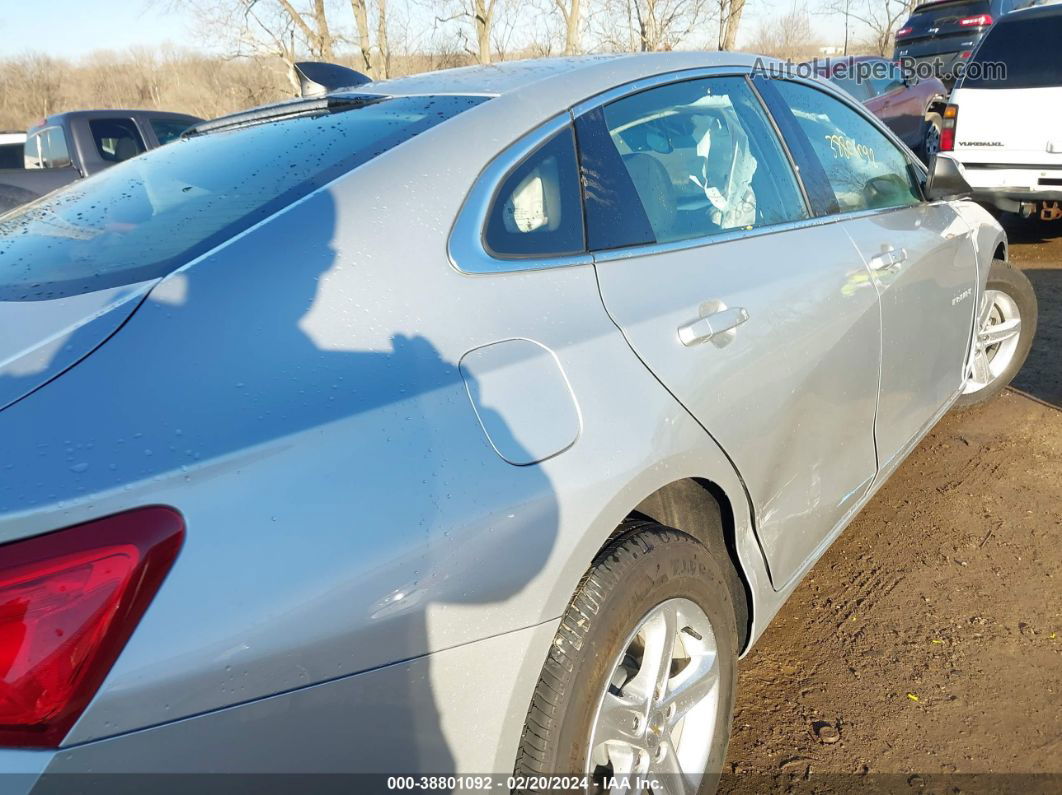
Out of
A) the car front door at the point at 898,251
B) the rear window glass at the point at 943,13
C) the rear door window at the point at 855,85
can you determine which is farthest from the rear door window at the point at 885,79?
the car front door at the point at 898,251

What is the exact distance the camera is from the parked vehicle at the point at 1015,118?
21.8ft

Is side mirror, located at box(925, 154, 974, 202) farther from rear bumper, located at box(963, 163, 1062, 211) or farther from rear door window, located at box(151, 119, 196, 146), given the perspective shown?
rear door window, located at box(151, 119, 196, 146)

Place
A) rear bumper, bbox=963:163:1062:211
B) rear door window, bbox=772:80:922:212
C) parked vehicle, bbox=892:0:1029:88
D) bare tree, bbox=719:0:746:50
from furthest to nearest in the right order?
bare tree, bbox=719:0:746:50 < parked vehicle, bbox=892:0:1029:88 < rear bumper, bbox=963:163:1062:211 < rear door window, bbox=772:80:922:212

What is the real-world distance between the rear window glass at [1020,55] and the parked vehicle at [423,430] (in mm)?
5801

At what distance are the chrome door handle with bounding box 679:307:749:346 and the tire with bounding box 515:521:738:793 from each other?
1.36 feet

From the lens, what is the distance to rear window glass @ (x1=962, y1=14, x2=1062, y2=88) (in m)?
6.82

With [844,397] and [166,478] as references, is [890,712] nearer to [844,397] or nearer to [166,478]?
[844,397]

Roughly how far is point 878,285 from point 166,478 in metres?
2.18

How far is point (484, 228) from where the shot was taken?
1628 millimetres

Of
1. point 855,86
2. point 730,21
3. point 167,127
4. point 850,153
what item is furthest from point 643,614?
point 730,21

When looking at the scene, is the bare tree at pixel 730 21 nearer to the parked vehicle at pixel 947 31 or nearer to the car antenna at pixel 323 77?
the parked vehicle at pixel 947 31

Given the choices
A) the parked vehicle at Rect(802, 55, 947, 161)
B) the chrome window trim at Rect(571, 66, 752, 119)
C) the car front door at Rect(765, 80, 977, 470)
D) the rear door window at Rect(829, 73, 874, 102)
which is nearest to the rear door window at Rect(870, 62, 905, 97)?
the parked vehicle at Rect(802, 55, 947, 161)

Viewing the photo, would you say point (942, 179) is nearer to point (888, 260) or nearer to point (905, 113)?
point (888, 260)

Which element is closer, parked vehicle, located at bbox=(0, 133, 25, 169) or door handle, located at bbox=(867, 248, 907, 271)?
door handle, located at bbox=(867, 248, 907, 271)
